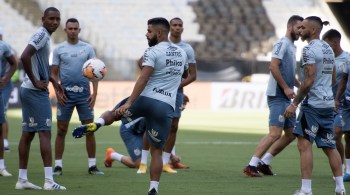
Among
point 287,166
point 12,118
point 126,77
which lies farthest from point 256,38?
point 287,166

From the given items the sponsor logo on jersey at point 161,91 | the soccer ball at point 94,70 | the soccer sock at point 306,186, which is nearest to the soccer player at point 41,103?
the soccer ball at point 94,70

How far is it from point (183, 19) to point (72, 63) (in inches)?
1144

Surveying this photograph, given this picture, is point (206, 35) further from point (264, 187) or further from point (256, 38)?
point (264, 187)

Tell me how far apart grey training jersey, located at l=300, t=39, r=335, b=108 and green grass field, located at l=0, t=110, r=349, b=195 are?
1.25 meters

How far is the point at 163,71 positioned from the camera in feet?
32.7

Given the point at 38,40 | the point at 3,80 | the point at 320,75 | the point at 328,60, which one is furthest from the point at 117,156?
the point at 328,60

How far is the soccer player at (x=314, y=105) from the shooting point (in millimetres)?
10258

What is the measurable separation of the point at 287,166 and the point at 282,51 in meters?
2.64

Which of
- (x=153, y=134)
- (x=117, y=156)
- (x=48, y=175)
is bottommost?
(x=117, y=156)

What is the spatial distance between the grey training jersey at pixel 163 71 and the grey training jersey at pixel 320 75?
155cm

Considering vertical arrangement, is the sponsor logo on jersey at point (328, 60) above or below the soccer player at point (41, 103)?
above

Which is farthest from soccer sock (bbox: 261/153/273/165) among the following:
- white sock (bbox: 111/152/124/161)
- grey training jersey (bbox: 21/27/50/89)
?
grey training jersey (bbox: 21/27/50/89)

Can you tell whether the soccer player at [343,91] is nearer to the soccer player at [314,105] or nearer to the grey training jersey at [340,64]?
the grey training jersey at [340,64]

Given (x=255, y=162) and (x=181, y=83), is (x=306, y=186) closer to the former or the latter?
(x=255, y=162)
